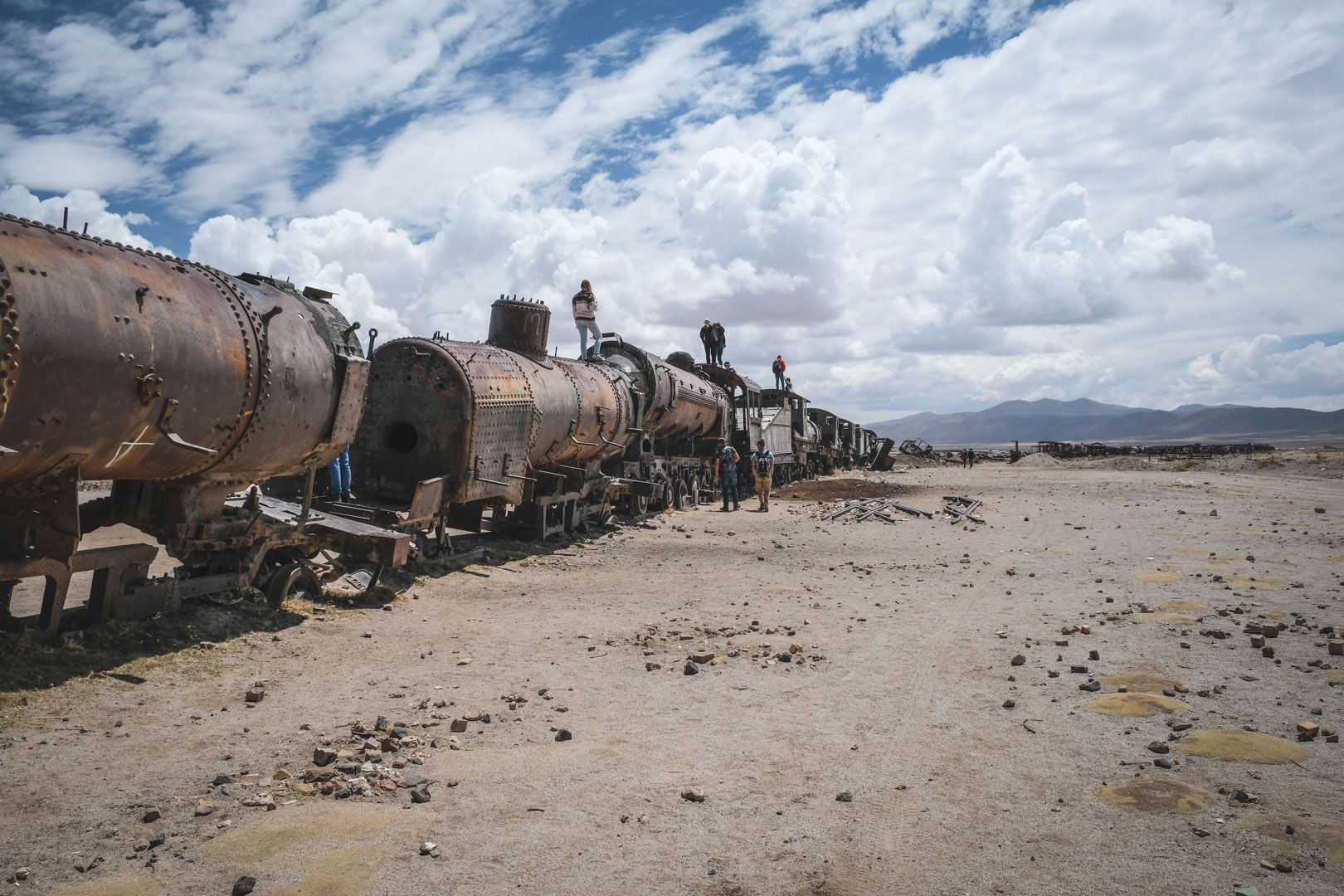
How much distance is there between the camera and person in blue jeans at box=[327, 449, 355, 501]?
10.9 meters

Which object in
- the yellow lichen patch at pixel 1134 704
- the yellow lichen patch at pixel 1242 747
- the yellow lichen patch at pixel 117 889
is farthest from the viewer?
the yellow lichen patch at pixel 1134 704

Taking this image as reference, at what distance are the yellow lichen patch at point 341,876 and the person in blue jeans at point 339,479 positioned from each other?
734 cm

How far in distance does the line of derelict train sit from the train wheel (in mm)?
19

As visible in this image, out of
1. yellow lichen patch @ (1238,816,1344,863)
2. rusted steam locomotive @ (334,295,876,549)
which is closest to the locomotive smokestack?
rusted steam locomotive @ (334,295,876,549)

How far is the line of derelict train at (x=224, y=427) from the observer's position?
549cm

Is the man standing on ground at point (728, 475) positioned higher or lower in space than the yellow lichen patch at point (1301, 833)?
higher

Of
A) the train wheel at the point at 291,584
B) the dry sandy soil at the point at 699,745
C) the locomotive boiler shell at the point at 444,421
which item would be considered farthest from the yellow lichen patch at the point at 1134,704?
the locomotive boiler shell at the point at 444,421

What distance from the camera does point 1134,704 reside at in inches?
233

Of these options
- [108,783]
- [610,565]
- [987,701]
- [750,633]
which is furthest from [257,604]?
[987,701]

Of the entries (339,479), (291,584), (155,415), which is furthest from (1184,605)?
(339,479)

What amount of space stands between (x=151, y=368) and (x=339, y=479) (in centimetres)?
582

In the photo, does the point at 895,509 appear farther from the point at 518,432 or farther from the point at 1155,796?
the point at 1155,796

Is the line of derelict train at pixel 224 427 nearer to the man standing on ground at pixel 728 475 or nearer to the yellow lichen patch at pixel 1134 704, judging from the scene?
the yellow lichen patch at pixel 1134 704

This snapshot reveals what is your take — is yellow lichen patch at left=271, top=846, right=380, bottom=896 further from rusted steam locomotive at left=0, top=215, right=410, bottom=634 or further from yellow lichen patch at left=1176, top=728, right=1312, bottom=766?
yellow lichen patch at left=1176, top=728, right=1312, bottom=766
